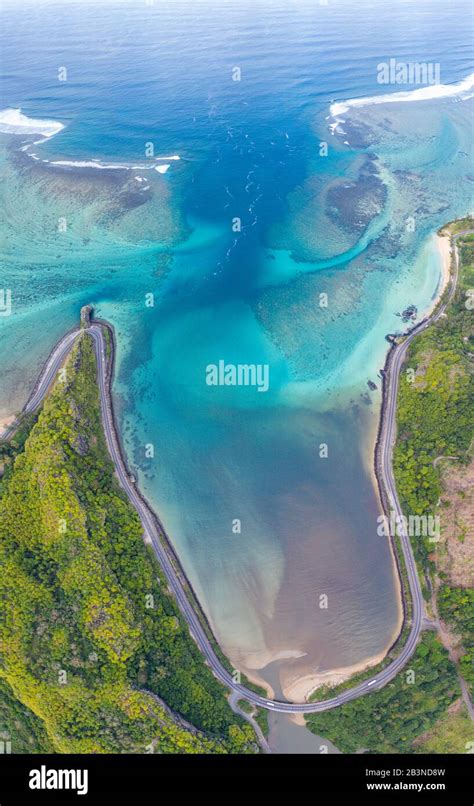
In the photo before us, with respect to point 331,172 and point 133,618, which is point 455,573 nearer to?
point 133,618

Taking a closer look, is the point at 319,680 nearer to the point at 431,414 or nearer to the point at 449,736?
the point at 449,736

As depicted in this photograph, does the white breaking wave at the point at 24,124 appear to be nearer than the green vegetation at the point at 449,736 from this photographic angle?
No

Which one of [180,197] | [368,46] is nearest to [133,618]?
[180,197]

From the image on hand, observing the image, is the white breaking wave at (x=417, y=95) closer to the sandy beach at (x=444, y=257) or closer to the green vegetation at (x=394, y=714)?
the sandy beach at (x=444, y=257)

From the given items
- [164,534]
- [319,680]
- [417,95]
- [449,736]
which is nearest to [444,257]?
[164,534]

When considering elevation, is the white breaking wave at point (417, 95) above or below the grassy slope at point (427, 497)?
above

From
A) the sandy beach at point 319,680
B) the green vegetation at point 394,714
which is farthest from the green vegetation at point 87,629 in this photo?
the green vegetation at point 394,714

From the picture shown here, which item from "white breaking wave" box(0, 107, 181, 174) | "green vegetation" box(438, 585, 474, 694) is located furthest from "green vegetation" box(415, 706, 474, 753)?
"white breaking wave" box(0, 107, 181, 174)
